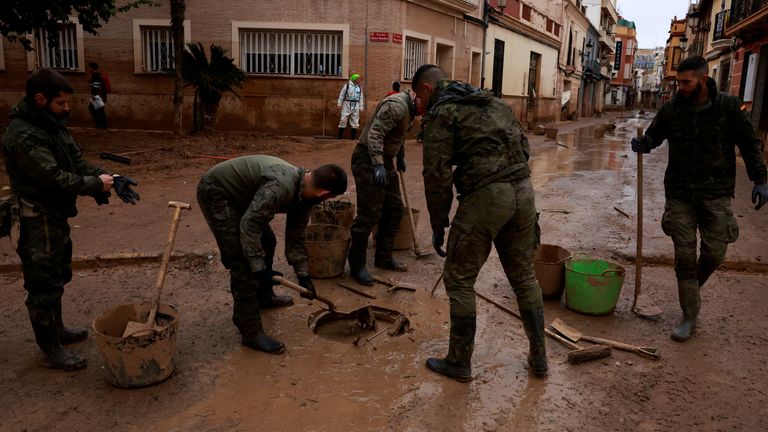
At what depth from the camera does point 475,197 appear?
329 centimetres

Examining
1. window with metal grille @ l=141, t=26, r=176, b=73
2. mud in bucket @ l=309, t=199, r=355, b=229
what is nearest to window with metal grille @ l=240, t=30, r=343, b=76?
window with metal grille @ l=141, t=26, r=176, b=73

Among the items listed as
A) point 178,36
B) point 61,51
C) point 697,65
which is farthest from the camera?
point 61,51

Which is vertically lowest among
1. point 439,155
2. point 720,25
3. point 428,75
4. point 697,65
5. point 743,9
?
point 439,155

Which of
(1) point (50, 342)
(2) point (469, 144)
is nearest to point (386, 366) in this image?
(2) point (469, 144)

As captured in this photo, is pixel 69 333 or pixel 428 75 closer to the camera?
pixel 428 75

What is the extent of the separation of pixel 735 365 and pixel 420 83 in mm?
2857

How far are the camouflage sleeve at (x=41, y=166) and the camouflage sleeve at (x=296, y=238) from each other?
1.29m

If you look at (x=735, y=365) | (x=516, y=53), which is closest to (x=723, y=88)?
(x=516, y=53)

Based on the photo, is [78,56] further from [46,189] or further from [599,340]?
[599,340]

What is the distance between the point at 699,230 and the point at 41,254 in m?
4.48

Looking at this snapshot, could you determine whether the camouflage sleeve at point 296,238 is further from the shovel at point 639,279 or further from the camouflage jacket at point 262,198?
the shovel at point 639,279

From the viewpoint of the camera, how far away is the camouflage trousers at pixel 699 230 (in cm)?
411

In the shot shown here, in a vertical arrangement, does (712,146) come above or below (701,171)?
above

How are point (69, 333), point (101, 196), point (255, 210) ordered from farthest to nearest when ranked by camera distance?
point (69, 333) → point (101, 196) → point (255, 210)
